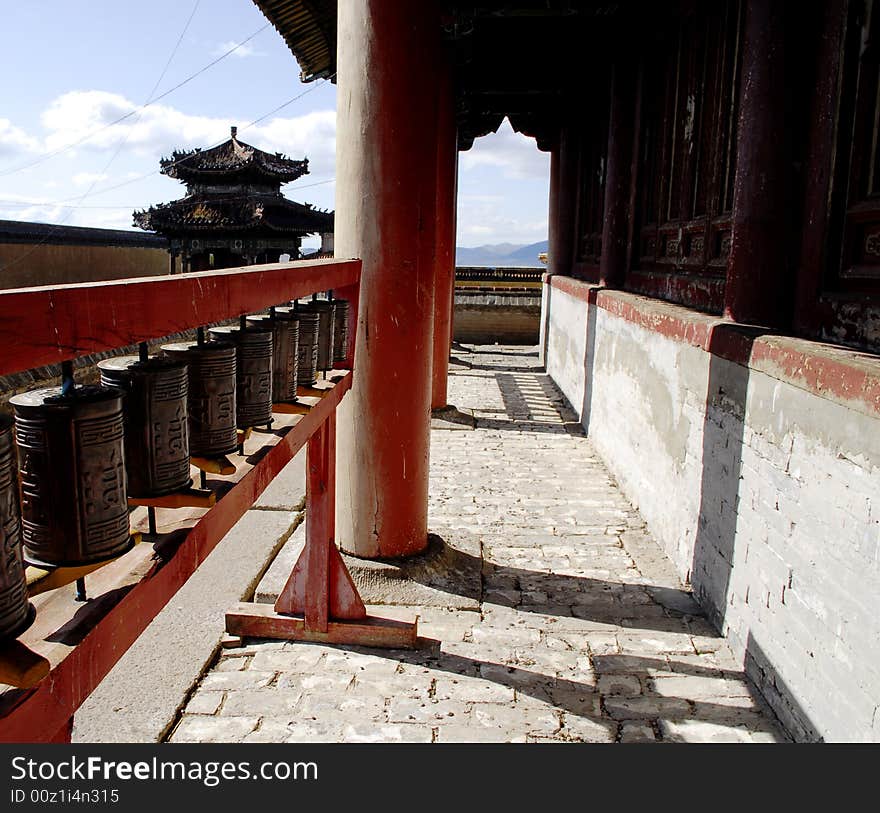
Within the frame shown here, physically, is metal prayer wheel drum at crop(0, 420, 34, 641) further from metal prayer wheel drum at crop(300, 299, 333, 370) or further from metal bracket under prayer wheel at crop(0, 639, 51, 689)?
metal prayer wheel drum at crop(300, 299, 333, 370)

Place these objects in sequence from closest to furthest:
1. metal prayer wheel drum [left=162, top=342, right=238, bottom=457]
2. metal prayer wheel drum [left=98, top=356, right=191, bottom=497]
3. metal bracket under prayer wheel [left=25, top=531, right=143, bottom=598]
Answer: metal bracket under prayer wheel [left=25, top=531, right=143, bottom=598] < metal prayer wheel drum [left=98, top=356, right=191, bottom=497] < metal prayer wheel drum [left=162, top=342, right=238, bottom=457]

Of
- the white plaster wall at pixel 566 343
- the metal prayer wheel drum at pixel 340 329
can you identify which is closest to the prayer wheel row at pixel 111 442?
the metal prayer wheel drum at pixel 340 329

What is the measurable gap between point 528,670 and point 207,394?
108 inches

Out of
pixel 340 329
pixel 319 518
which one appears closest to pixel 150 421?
pixel 319 518

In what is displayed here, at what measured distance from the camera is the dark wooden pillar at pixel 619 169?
980cm

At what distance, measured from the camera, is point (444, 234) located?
12430mm

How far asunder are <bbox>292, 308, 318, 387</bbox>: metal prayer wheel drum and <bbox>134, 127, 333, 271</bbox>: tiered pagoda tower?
90.4ft

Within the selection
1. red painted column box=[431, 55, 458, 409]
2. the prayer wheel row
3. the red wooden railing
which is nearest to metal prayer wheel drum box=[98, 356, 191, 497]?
the prayer wheel row

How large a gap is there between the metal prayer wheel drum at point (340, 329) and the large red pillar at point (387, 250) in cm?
65

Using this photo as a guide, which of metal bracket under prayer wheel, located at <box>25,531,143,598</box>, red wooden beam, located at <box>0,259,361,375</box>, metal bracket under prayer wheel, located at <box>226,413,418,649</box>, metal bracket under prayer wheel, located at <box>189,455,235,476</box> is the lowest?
metal bracket under prayer wheel, located at <box>226,413,418,649</box>

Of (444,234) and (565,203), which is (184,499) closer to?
(444,234)

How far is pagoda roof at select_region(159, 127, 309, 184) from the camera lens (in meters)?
30.9

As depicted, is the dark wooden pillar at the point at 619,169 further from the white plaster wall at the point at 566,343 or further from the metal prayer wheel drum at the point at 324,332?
the metal prayer wheel drum at the point at 324,332

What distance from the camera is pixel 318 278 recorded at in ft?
12.0
